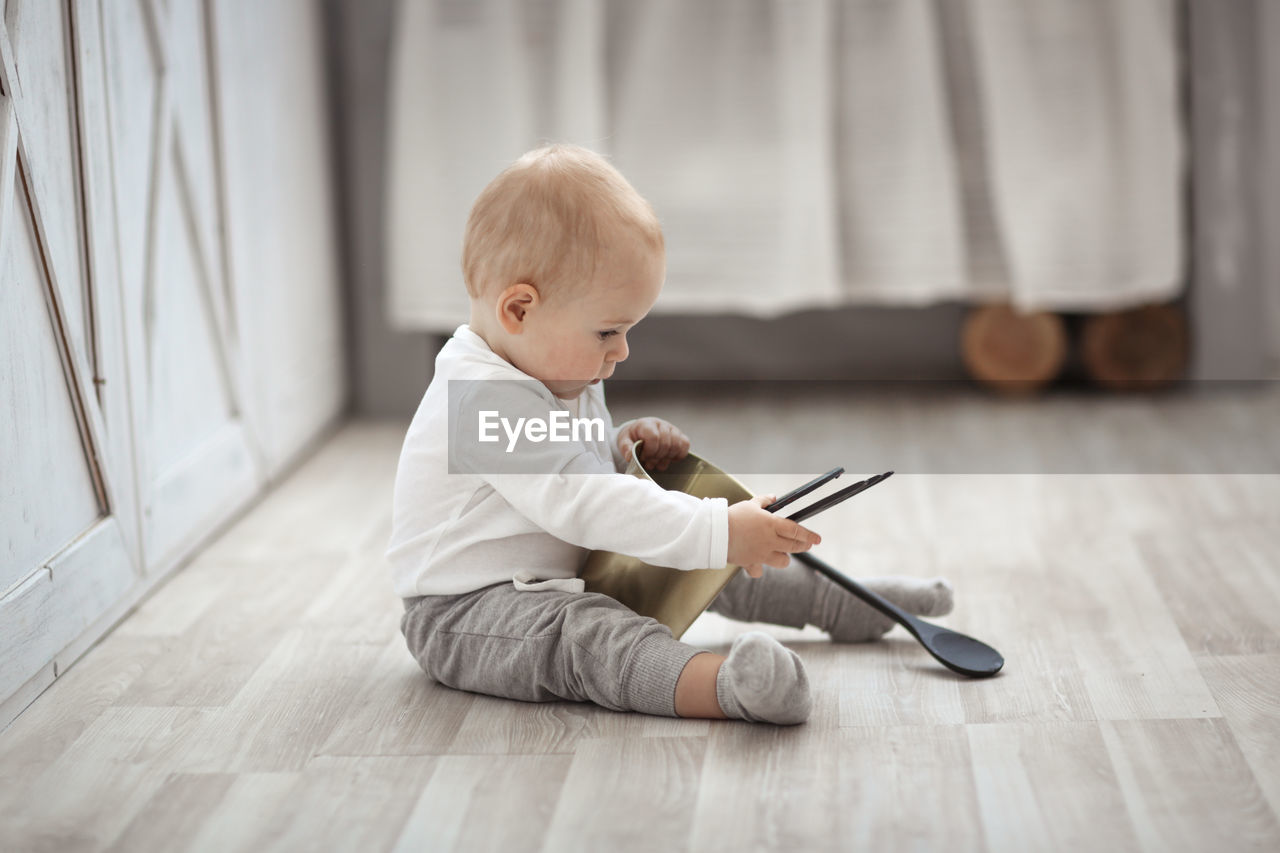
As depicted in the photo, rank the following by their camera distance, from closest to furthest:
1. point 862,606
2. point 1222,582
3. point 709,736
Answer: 1. point 709,736
2. point 862,606
3. point 1222,582

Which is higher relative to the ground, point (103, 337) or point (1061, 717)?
point (103, 337)

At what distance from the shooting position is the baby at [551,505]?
109cm

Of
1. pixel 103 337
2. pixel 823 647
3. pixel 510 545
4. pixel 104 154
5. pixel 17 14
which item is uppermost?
pixel 17 14

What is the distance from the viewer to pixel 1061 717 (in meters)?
1.10

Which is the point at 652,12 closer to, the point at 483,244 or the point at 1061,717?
the point at 483,244

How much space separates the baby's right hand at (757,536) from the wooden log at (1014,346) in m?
1.36

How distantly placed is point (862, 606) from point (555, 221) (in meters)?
0.46

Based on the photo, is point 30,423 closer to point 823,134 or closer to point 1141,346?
point 823,134

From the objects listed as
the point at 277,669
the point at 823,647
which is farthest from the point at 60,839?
the point at 823,647

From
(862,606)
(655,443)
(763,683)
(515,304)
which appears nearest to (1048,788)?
(763,683)

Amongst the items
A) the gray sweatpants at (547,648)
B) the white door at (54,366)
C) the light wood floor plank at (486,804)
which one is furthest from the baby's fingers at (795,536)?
the white door at (54,366)

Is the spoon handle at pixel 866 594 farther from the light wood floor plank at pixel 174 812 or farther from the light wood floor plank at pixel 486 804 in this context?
the light wood floor plank at pixel 174 812

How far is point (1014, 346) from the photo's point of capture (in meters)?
2.35

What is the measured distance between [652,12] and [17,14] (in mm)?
1162
